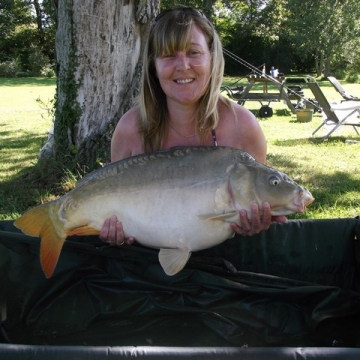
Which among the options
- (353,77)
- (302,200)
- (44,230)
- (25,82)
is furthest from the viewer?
(353,77)

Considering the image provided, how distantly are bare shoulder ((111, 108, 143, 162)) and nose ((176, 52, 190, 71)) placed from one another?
36 cm

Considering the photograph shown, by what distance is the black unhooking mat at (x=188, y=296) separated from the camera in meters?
1.88

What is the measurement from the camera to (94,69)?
3.49 metres

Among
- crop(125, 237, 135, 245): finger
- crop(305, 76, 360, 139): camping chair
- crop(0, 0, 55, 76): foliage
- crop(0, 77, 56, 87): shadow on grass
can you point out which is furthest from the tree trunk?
crop(0, 0, 55, 76): foliage

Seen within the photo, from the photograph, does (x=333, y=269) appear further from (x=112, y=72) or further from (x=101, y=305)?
(x=112, y=72)

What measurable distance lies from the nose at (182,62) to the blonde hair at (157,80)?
0.03m

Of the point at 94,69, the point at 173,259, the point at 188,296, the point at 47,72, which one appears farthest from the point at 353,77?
the point at 173,259

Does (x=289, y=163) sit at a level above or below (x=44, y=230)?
below

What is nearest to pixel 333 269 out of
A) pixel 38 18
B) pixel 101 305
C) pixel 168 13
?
pixel 101 305

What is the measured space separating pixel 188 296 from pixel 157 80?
893mm

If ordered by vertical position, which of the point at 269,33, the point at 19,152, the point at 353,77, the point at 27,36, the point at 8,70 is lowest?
the point at 8,70

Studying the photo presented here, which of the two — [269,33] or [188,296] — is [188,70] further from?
[269,33]

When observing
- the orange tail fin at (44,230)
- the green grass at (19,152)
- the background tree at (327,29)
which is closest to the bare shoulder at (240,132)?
the orange tail fin at (44,230)

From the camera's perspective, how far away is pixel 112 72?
3535 millimetres
